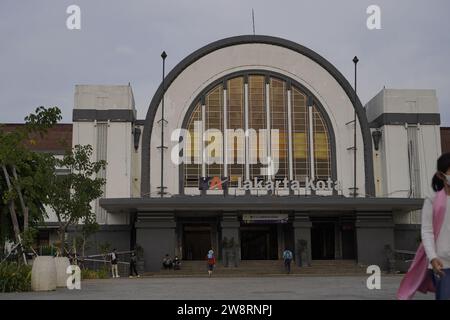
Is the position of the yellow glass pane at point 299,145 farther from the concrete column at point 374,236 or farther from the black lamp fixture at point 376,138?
the concrete column at point 374,236

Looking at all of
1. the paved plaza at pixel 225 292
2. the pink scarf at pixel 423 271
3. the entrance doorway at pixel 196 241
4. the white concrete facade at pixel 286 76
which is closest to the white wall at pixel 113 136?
the white concrete facade at pixel 286 76

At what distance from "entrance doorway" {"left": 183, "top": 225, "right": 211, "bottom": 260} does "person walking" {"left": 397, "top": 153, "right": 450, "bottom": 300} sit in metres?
35.7

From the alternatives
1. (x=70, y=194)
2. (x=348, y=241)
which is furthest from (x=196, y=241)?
(x=70, y=194)

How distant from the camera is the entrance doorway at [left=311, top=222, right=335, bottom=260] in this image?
139 ft

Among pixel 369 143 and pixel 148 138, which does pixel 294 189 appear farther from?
pixel 148 138

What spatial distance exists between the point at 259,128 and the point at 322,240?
8.97 metres

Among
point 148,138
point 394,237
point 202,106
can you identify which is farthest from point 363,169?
point 148,138

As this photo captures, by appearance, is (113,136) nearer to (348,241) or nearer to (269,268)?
(269,268)

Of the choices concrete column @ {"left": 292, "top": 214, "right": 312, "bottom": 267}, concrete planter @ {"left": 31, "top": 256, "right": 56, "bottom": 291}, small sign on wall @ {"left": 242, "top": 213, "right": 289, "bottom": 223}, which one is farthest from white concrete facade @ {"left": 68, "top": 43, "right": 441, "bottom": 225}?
concrete planter @ {"left": 31, "top": 256, "right": 56, "bottom": 291}

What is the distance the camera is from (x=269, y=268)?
121ft

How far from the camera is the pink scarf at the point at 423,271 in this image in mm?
6480

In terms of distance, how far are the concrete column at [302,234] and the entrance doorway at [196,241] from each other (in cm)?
647
